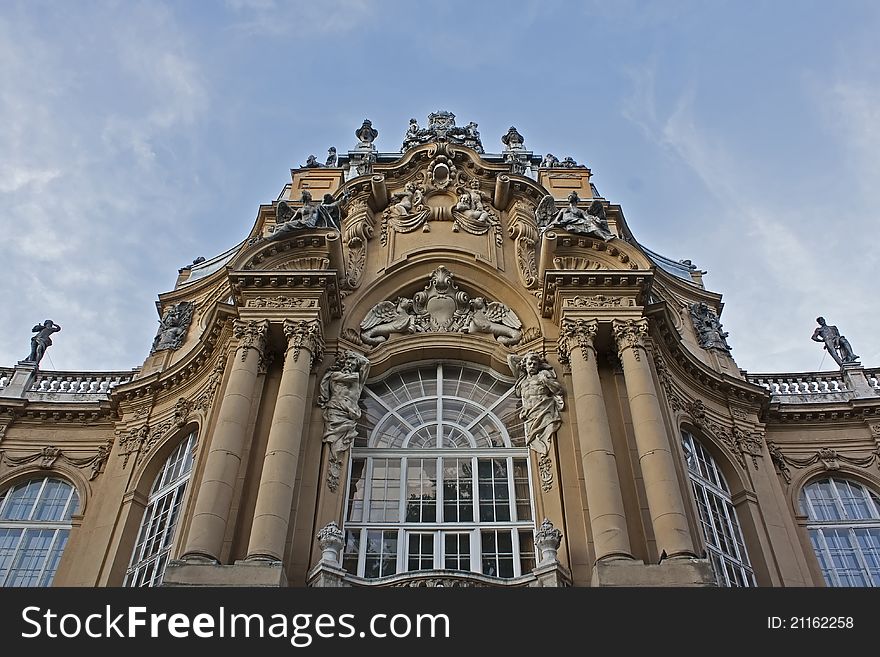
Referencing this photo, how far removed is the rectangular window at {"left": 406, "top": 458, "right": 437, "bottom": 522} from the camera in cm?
1528

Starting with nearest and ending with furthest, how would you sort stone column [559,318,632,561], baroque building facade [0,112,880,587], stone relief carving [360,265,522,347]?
stone column [559,318,632,561] → baroque building facade [0,112,880,587] → stone relief carving [360,265,522,347]

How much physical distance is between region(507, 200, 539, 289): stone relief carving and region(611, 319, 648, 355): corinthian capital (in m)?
2.75

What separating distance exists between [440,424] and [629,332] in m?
4.24

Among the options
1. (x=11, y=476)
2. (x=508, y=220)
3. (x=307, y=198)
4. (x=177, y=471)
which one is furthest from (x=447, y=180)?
(x=11, y=476)

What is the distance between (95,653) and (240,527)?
13.9ft

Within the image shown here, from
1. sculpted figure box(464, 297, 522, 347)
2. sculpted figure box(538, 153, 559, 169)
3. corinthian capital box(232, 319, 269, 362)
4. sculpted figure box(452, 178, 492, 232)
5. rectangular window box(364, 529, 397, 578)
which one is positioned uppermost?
sculpted figure box(538, 153, 559, 169)

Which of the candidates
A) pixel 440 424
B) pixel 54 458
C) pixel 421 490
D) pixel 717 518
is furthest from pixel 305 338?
pixel 717 518

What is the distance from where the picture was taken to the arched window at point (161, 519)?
16.0 m

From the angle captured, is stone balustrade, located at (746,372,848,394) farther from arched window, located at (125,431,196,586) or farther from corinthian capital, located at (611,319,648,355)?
arched window, located at (125,431,196,586)

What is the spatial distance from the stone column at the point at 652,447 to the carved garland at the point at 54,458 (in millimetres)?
12390

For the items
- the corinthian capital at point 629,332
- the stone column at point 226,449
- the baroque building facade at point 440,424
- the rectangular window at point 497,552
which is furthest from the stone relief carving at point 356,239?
the rectangular window at point 497,552

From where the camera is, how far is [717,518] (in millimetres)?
17016

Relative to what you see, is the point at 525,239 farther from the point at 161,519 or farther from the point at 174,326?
the point at 161,519

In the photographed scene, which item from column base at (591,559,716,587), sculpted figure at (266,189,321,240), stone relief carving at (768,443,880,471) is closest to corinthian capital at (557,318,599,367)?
column base at (591,559,716,587)
